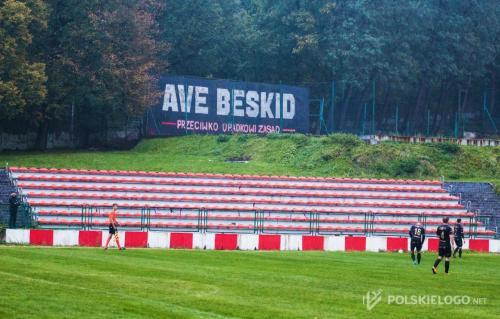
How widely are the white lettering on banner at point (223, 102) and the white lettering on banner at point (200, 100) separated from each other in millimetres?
899

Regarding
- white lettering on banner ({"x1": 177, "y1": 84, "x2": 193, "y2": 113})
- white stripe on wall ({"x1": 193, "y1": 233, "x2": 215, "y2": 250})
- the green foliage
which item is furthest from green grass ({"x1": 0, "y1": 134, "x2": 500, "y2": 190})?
white stripe on wall ({"x1": 193, "y1": 233, "x2": 215, "y2": 250})

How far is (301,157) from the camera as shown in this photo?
2333 inches

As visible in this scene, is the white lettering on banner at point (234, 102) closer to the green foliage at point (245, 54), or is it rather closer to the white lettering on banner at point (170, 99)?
the white lettering on banner at point (170, 99)

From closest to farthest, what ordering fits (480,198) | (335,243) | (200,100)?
(335,243) < (480,198) < (200,100)

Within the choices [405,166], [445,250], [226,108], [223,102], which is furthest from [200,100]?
[445,250]

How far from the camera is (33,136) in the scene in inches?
2340

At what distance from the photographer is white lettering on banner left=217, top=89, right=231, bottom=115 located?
204 feet

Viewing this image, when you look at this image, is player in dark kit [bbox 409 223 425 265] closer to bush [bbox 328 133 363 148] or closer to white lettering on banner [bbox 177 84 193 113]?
bush [bbox 328 133 363 148]

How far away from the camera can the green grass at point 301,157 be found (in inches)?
2229

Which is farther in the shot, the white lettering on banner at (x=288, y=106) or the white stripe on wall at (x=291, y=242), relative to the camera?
the white lettering on banner at (x=288, y=106)

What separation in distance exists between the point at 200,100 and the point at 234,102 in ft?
8.12

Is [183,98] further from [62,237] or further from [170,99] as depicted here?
[62,237]

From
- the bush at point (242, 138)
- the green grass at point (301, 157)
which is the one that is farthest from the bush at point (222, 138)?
the bush at point (242, 138)

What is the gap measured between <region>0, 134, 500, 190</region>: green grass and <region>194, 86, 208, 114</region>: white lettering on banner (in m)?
1.91
